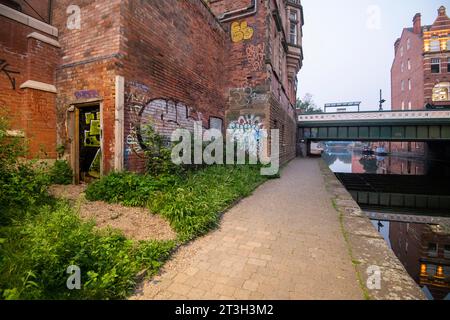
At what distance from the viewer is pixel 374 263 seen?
2844mm

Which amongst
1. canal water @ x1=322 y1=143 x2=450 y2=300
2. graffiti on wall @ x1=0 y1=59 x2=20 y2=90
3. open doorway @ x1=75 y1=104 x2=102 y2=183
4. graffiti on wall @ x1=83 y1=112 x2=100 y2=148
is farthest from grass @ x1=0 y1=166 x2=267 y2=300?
canal water @ x1=322 y1=143 x2=450 y2=300

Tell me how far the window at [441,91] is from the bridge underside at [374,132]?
13599 millimetres

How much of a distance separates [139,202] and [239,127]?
7.47 meters

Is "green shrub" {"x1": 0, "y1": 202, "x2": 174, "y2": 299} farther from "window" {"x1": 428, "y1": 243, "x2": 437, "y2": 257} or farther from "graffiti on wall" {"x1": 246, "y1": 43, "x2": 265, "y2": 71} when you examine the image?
"graffiti on wall" {"x1": 246, "y1": 43, "x2": 265, "y2": 71}

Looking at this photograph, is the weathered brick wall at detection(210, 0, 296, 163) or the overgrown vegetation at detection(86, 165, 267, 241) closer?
the overgrown vegetation at detection(86, 165, 267, 241)

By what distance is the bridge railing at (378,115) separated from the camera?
66.1ft

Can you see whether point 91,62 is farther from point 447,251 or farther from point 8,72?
point 447,251

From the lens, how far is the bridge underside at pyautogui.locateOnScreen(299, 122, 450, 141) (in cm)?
1942

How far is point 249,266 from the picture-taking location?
2.78 meters

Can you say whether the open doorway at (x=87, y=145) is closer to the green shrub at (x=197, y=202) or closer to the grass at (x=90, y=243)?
the grass at (x=90, y=243)

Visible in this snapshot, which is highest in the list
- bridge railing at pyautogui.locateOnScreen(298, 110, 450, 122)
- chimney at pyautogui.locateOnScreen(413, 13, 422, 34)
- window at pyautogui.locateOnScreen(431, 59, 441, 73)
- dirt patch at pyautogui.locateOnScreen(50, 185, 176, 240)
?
chimney at pyautogui.locateOnScreen(413, 13, 422, 34)

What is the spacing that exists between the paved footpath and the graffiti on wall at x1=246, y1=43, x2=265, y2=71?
830 cm

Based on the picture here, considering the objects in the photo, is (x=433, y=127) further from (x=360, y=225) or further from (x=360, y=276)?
(x=360, y=276)

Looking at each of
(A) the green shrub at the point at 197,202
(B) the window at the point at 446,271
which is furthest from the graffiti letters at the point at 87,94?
(B) the window at the point at 446,271
